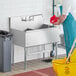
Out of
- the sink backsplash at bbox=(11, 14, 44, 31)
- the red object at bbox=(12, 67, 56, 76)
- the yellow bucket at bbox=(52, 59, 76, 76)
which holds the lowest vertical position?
the red object at bbox=(12, 67, 56, 76)

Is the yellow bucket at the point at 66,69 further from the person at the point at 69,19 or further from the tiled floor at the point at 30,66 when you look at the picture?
the tiled floor at the point at 30,66

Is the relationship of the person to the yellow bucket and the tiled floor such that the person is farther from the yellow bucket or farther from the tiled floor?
the tiled floor

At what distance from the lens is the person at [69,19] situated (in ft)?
19.4

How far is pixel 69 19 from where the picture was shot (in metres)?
6.09

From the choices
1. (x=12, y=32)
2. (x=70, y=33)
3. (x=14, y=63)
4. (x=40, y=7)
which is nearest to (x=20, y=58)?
(x=14, y=63)

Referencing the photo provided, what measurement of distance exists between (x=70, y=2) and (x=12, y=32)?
5.72 feet

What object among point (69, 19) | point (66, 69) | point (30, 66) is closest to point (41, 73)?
point (30, 66)

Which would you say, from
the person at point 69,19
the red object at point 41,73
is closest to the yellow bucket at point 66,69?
the person at point 69,19

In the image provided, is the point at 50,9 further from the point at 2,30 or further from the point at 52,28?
the point at 2,30

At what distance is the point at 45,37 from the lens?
718cm

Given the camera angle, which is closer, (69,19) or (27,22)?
(69,19)

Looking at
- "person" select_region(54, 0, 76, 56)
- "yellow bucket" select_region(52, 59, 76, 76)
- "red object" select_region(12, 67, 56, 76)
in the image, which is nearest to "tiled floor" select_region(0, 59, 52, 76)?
"red object" select_region(12, 67, 56, 76)

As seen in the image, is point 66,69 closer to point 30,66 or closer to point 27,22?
point 30,66

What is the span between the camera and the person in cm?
591
